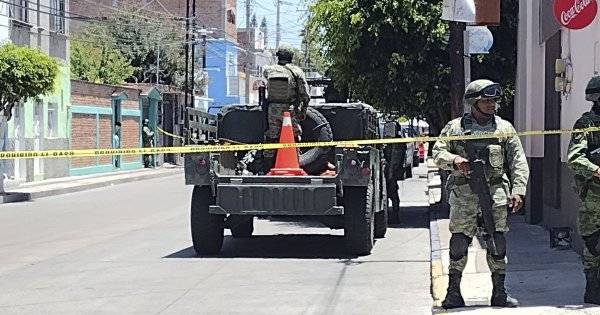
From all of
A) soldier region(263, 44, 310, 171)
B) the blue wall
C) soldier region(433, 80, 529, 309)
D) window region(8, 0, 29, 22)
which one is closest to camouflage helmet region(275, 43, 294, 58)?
soldier region(263, 44, 310, 171)

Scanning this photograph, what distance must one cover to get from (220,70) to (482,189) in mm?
59654

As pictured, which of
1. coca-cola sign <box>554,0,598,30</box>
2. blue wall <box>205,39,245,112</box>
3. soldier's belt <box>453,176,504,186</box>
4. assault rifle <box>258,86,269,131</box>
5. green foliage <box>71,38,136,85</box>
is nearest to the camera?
soldier's belt <box>453,176,504,186</box>

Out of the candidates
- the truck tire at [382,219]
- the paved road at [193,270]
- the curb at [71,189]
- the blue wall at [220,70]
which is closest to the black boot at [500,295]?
the paved road at [193,270]

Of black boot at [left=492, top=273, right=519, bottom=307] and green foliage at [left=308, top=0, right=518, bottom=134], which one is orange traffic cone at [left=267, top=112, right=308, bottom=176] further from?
black boot at [left=492, top=273, right=519, bottom=307]

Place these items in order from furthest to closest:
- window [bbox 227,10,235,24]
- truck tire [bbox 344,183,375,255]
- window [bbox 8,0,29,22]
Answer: window [bbox 227,10,235,24], window [bbox 8,0,29,22], truck tire [bbox 344,183,375,255]

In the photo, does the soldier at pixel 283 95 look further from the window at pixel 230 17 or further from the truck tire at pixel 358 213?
the window at pixel 230 17

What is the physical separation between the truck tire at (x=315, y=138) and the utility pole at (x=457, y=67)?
2.97 meters

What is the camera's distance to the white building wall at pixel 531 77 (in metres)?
14.4

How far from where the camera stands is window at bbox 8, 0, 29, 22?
27125 mm

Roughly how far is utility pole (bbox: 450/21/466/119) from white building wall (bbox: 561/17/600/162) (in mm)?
2723

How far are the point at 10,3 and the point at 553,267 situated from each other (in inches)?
822

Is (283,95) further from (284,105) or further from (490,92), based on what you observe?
(490,92)

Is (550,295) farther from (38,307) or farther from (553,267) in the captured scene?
(38,307)

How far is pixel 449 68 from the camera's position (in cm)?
1631
